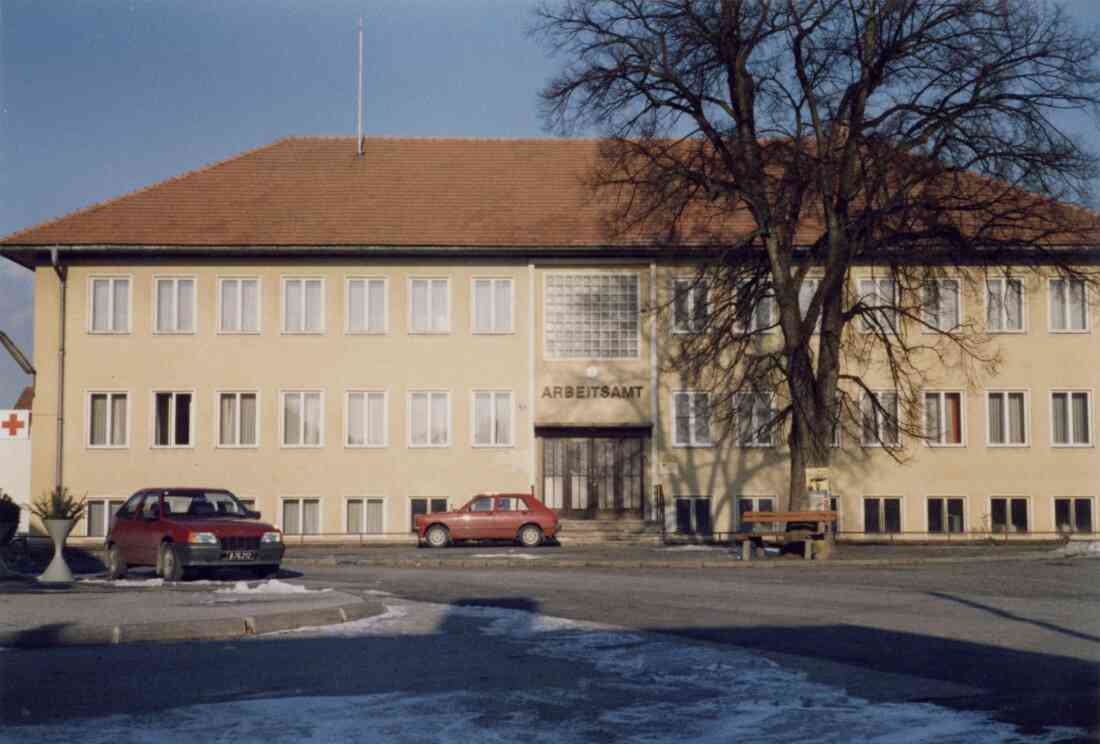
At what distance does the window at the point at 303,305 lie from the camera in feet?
129

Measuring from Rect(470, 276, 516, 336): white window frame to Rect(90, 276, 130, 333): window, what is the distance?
976cm

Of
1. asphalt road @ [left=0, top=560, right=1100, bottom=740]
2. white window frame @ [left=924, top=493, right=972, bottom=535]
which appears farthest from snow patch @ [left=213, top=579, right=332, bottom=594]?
white window frame @ [left=924, top=493, right=972, bottom=535]

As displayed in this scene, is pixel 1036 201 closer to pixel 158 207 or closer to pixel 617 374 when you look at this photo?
pixel 617 374

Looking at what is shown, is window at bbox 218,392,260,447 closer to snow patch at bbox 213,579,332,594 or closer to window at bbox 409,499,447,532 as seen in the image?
window at bbox 409,499,447,532

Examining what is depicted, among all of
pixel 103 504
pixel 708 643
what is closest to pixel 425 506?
pixel 103 504

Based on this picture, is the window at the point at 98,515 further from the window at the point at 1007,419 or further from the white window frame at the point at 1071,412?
the white window frame at the point at 1071,412

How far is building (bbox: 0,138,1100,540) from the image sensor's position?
38719 millimetres

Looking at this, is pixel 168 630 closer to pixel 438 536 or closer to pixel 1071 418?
pixel 438 536

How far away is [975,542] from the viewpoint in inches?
1469

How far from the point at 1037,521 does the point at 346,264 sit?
68.6ft

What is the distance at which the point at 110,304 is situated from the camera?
128 feet

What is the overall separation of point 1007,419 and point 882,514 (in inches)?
181

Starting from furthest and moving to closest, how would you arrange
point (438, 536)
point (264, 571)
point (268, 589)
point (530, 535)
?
point (438, 536)
point (530, 535)
point (264, 571)
point (268, 589)

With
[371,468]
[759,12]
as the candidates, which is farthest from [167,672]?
[371,468]
